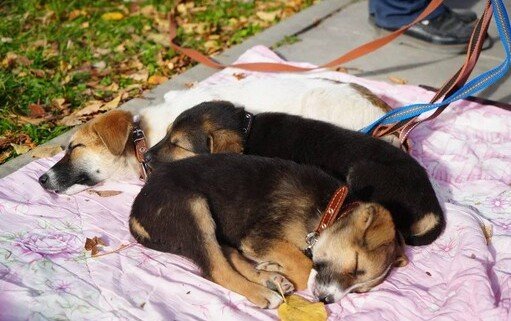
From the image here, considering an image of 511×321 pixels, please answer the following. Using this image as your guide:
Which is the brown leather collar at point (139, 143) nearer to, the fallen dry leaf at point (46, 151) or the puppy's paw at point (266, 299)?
the fallen dry leaf at point (46, 151)

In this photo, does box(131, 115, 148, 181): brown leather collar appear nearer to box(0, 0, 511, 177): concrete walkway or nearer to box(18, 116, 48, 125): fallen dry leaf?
box(0, 0, 511, 177): concrete walkway

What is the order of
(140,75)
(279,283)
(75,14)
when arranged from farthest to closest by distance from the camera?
(75,14) < (140,75) < (279,283)

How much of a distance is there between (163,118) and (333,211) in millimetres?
2204

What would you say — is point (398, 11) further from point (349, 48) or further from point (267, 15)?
point (267, 15)

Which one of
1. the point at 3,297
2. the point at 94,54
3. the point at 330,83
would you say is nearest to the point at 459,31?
the point at 330,83

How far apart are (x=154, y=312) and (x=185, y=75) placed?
397 centimetres

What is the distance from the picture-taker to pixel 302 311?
3.79 m

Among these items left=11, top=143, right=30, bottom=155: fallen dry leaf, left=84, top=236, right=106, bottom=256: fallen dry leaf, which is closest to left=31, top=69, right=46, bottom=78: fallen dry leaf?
left=11, top=143, right=30, bottom=155: fallen dry leaf

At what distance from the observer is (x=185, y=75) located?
7.20 metres

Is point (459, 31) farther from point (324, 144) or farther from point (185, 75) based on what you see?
Result: point (324, 144)

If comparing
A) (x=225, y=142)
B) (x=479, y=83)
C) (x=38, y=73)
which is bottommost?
(x=38, y=73)

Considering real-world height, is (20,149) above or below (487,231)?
above

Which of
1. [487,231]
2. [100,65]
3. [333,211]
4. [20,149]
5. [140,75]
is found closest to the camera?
[333,211]

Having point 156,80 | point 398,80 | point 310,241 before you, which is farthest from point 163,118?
point 398,80
